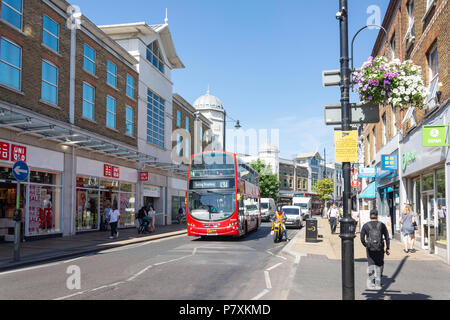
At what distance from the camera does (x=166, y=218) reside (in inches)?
1367

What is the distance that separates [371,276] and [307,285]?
1.31 meters

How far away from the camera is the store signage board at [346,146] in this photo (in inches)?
252

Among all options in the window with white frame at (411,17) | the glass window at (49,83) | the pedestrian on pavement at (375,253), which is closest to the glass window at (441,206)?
the pedestrian on pavement at (375,253)

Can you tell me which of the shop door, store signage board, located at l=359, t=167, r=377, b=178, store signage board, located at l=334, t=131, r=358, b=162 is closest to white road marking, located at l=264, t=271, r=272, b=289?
store signage board, located at l=334, t=131, r=358, b=162

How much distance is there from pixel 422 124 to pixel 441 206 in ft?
9.95

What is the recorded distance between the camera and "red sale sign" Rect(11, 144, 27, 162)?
56.1ft

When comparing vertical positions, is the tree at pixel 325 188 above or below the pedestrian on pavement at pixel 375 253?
above

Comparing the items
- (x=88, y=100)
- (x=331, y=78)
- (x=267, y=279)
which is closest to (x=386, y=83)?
(x=331, y=78)

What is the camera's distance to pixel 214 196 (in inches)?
758

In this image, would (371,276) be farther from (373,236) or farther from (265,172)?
(265,172)

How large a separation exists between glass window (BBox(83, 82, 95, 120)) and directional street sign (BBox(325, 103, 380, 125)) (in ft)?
61.0

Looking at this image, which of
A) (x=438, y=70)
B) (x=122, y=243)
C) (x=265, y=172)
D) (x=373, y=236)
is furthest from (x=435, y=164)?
(x=265, y=172)

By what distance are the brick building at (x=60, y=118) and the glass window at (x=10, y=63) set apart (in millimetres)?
40

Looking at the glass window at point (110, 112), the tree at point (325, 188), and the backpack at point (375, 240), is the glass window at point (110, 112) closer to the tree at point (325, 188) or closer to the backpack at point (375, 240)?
the backpack at point (375, 240)
